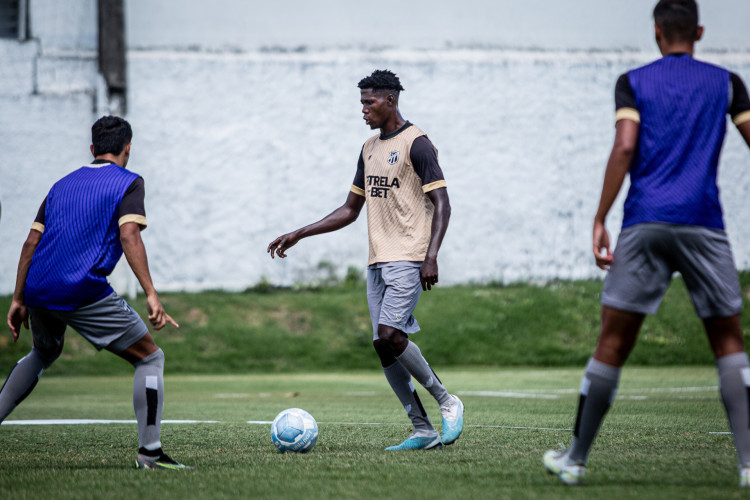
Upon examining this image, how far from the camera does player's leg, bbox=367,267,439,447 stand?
5898 mm

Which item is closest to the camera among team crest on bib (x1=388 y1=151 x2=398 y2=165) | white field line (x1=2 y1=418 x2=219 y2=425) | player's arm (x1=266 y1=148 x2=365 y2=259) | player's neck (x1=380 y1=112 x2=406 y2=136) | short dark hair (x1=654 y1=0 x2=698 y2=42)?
short dark hair (x1=654 y1=0 x2=698 y2=42)

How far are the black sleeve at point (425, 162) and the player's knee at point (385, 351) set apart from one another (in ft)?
3.47

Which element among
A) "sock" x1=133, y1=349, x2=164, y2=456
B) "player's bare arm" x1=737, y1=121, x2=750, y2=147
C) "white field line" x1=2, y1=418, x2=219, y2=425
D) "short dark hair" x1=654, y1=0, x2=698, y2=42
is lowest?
"white field line" x1=2, y1=418, x2=219, y2=425

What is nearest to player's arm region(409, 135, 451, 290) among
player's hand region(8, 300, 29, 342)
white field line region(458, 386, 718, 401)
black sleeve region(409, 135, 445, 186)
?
black sleeve region(409, 135, 445, 186)

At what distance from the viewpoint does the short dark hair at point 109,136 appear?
5188 mm

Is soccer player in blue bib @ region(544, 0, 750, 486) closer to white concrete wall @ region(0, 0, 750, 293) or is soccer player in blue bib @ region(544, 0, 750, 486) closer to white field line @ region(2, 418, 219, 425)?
white field line @ region(2, 418, 219, 425)

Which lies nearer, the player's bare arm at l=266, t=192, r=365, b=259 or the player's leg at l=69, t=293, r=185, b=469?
the player's leg at l=69, t=293, r=185, b=469

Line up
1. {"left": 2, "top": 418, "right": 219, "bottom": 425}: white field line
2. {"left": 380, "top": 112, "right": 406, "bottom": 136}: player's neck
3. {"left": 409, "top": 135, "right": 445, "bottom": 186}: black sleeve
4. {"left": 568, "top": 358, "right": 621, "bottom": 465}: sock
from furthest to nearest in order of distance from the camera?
{"left": 2, "top": 418, "right": 219, "bottom": 425}: white field line < {"left": 380, "top": 112, "right": 406, "bottom": 136}: player's neck < {"left": 409, "top": 135, "right": 445, "bottom": 186}: black sleeve < {"left": 568, "top": 358, "right": 621, "bottom": 465}: sock

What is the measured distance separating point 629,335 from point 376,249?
2296mm

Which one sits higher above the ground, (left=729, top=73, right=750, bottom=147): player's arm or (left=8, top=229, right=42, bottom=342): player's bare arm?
(left=729, top=73, right=750, bottom=147): player's arm

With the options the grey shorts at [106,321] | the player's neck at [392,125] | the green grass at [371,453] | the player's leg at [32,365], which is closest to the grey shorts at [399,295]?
the green grass at [371,453]

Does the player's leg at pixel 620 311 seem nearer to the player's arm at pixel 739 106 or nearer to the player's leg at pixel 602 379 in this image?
the player's leg at pixel 602 379

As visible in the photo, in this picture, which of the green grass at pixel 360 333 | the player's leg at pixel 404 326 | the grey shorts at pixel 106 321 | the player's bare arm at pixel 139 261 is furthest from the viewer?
A: the green grass at pixel 360 333

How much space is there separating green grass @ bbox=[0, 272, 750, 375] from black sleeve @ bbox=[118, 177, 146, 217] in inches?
495
